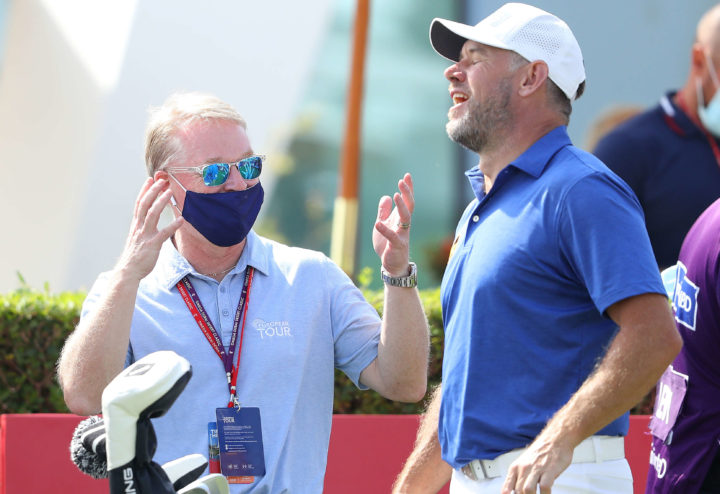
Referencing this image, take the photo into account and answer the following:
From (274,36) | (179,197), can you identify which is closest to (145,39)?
(274,36)

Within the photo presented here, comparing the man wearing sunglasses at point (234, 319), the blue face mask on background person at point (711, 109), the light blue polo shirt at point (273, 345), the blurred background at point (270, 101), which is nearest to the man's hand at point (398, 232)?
the man wearing sunglasses at point (234, 319)

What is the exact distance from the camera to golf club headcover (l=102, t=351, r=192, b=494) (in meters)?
2.53

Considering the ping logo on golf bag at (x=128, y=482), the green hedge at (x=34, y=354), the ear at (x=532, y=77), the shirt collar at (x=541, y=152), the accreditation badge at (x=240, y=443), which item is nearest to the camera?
the ping logo on golf bag at (x=128, y=482)

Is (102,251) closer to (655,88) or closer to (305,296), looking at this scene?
(655,88)

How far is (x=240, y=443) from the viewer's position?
128 inches

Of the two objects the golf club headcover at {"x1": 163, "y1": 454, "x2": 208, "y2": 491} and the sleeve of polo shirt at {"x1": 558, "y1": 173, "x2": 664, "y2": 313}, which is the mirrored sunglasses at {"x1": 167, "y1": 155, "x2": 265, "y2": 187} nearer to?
the golf club headcover at {"x1": 163, "y1": 454, "x2": 208, "y2": 491}

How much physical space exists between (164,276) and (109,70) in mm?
7214

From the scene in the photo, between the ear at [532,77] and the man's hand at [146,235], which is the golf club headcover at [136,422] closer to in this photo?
the man's hand at [146,235]

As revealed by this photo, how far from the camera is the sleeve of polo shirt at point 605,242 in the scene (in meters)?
2.65

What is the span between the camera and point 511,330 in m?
2.86

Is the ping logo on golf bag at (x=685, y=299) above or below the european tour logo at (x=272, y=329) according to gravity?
above

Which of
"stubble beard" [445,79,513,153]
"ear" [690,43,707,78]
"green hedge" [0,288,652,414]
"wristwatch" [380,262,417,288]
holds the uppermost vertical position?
"stubble beard" [445,79,513,153]

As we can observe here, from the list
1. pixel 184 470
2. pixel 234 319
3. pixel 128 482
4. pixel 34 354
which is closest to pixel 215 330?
Result: pixel 234 319

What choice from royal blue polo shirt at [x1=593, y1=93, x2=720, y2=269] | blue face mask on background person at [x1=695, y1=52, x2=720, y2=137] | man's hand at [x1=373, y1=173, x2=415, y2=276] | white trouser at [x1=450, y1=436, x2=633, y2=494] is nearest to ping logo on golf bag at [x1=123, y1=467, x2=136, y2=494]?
white trouser at [x1=450, y1=436, x2=633, y2=494]
